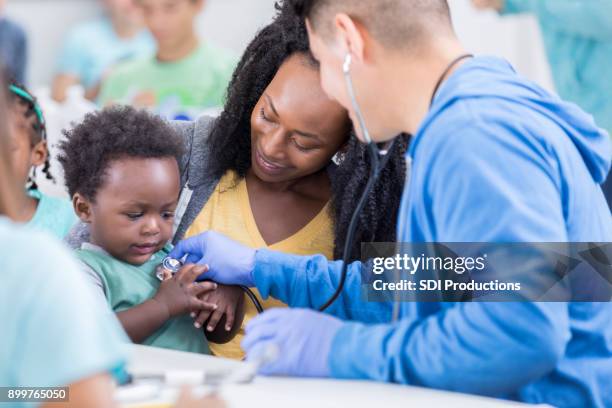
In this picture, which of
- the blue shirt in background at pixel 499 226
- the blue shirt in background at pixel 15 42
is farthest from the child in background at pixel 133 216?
the blue shirt in background at pixel 15 42

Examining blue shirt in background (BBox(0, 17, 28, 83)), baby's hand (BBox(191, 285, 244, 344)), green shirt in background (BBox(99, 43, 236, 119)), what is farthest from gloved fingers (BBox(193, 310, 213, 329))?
blue shirt in background (BBox(0, 17, 28, 83))

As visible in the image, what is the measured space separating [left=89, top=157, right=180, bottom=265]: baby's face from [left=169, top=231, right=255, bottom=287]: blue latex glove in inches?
2.4

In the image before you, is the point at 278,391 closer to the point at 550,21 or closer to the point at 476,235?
the point at 476,235

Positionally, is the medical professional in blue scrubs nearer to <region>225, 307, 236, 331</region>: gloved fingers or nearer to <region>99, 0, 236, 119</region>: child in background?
<region>225, 307, 236, 331</region>: gloved fingers

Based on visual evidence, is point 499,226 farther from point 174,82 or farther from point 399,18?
point 174,82

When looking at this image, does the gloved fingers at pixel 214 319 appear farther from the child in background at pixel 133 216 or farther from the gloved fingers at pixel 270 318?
the gloved fingers at pixel 270 318

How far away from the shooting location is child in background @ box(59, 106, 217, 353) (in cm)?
168

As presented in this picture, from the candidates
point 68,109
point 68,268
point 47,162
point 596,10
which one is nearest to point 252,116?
point 47,162

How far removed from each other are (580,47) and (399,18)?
158 cm

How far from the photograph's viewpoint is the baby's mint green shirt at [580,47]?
2.65 metres

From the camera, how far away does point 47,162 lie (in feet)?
6.91

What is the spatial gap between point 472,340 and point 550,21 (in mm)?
1835
